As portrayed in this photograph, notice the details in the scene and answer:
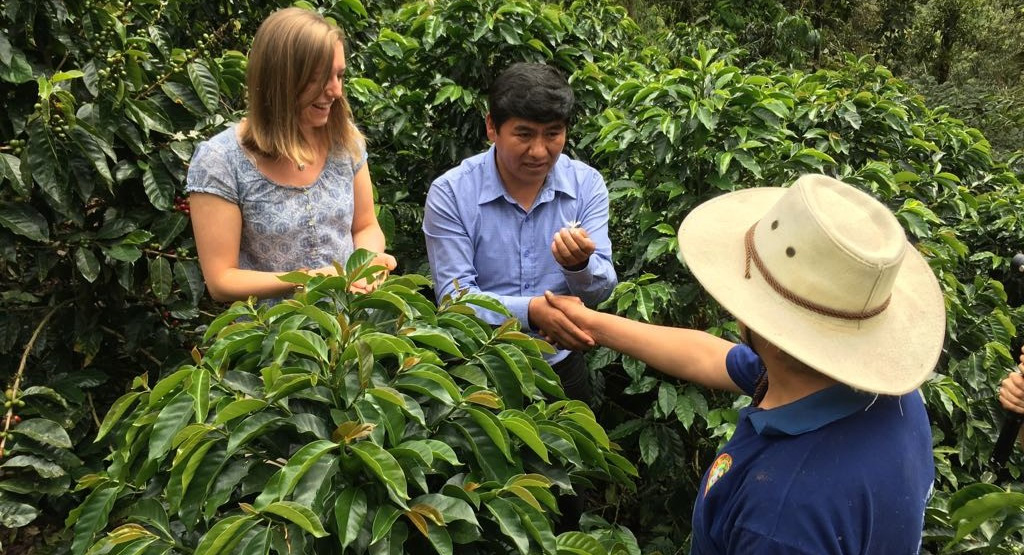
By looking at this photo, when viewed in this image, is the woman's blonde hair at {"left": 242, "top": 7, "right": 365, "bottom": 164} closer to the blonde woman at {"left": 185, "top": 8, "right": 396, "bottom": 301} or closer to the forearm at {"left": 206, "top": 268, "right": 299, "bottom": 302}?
the blonde woman at {"left": 185, "top": 8, "right": 396, "bottom": 301}

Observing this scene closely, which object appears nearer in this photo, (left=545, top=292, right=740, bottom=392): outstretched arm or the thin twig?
(left=545, top=292, right=740, bottom=392): outstretched arm

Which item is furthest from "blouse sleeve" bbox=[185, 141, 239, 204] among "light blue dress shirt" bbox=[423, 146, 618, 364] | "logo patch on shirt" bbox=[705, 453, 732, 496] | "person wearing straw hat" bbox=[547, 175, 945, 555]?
"logo patch on shirt" bbox=[705, 453, 732, 496]

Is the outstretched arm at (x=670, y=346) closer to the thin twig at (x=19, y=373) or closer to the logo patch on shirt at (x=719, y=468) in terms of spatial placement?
the logo patch on shirt at (x=719, y=468)

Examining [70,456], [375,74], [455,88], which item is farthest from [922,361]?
[375,74]

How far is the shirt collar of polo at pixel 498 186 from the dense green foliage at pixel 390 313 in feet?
1.43

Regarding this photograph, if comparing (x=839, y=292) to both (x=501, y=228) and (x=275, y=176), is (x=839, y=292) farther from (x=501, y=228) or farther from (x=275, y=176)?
(x=275, y=176)

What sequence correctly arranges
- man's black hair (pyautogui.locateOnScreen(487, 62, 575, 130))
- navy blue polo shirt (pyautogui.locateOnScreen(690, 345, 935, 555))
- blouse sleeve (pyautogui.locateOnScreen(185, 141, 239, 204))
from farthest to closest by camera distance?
man's black hair (pyautogui.locateOnScreen(487, 62, 575, 130)) < blouse sleeve (pyautogui.locateOnScreen(185, 141, 239, 204)) < navy blue polo shirt (pyautogui.locateOnScreen(690, 345, 935, 555))

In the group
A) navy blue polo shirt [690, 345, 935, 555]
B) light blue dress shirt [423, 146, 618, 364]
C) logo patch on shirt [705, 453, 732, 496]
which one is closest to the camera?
navy blue polo shirt [690, 345, 935, 555]

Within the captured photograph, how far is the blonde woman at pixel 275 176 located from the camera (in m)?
2.16

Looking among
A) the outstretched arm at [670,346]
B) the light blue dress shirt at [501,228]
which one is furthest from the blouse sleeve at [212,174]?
the outstretched arm at [670,346]

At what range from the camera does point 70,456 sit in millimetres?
2395

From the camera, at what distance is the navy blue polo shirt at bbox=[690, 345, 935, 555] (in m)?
1.18

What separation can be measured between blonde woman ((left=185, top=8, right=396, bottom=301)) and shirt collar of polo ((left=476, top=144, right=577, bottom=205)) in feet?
1.47

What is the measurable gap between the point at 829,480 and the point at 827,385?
0.17 m
